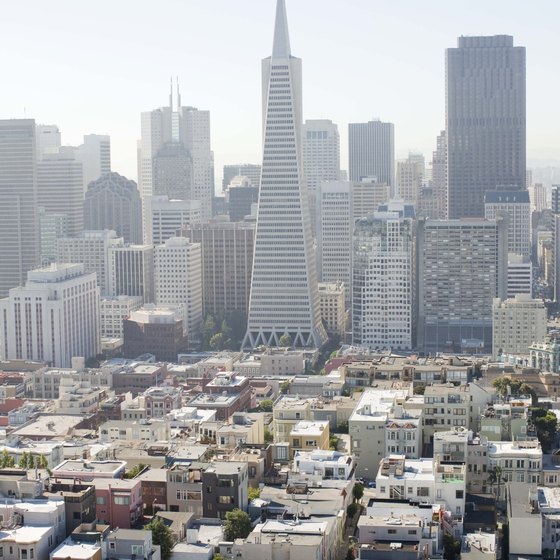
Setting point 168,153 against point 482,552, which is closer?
point 482,552

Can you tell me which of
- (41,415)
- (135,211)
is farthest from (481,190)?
(41,415)

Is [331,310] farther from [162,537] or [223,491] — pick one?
[162,537]

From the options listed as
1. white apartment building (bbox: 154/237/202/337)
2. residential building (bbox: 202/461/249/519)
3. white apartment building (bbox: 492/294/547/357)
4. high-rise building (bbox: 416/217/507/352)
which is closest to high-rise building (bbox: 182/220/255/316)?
white apartment building (bbox: 154/237/202/337)

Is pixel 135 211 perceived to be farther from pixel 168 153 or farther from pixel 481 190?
pixel 481 190

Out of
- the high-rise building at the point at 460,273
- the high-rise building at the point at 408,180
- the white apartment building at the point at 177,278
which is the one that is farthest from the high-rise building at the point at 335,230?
the high-rise building at the point at 408,180

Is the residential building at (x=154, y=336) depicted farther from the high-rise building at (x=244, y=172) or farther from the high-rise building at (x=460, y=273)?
the high-rise building at (x=244, y=172)

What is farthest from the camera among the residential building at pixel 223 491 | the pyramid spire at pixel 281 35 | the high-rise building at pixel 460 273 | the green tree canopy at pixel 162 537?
the high-rise building at pixel 460 273
